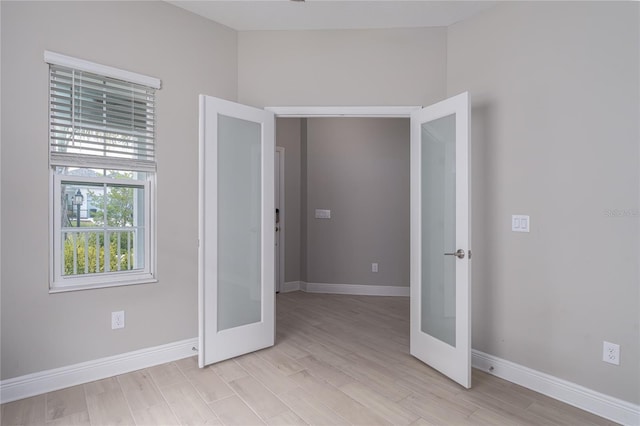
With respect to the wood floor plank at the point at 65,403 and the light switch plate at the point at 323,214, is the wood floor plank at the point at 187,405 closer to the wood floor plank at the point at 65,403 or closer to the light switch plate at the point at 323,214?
the wood floor plank at the point at 65,403

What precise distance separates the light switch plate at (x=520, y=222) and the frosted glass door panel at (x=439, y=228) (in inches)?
17.0

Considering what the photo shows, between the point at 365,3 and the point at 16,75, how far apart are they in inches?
96.3

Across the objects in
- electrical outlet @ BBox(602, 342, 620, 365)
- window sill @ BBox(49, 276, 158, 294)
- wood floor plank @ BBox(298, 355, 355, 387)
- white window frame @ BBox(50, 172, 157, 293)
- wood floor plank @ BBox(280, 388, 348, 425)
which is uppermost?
white window frame @ BBox(50, 172, 157, 293)

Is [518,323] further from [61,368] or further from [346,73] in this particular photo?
[61,368]

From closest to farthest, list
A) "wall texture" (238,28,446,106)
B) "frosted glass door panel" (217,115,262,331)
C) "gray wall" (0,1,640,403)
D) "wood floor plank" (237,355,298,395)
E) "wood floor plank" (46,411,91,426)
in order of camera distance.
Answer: "wood floor plank" (46,411,91,426) < "gray wall" (0,1,640,403) < "wood floor plank" (237,355,298,395) < "frosted glass door panel" (217,115,262,331) < "wall texture" (238,28,446,106)

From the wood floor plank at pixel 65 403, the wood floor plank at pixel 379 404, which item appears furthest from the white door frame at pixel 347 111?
the wood floor plank at pixel 65 403

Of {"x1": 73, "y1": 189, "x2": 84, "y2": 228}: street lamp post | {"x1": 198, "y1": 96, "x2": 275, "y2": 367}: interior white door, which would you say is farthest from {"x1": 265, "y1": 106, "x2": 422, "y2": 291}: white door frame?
{"x1": 73, "y1": 189, "x2": 84, "y2": 228}: street lamp post

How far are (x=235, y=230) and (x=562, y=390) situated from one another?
2.59m

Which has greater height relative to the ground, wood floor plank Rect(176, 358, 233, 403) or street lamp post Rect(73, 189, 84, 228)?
street lamp post Rect(73, 189, 84, 228)

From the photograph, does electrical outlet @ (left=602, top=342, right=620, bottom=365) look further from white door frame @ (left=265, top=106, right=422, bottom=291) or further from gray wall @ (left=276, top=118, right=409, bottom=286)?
gray wall @ (left=276, top=118, right=409, bottom=286)

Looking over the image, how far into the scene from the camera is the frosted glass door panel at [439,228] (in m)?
2.53

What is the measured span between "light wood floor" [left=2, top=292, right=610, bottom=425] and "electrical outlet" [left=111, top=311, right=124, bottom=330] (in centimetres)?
37

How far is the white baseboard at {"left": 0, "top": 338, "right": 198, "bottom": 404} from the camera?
7.08 ft

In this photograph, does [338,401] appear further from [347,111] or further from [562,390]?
[347,111]
